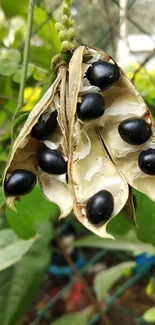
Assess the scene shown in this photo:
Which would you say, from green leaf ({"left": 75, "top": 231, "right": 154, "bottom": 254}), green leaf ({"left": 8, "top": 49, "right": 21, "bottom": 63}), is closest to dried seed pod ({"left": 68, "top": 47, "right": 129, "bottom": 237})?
green leaf ({"left": 8, "top": 49, "right": 21, "bottom": 63})

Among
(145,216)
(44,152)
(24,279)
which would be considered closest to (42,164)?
(44,152)

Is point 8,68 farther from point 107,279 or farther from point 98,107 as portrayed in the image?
point 107,279

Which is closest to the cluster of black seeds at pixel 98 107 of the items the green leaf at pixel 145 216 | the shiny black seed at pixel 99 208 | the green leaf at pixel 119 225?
the shiny black seed at pixel 99 208

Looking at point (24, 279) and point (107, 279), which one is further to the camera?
point (107, 279)

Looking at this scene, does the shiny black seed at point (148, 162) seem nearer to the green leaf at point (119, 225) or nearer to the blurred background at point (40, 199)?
the blurred background at point (40, 199)

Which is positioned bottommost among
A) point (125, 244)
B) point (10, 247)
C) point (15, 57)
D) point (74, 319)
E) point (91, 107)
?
point (74, 319)

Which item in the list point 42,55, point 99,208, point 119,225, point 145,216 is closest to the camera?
point 99,208

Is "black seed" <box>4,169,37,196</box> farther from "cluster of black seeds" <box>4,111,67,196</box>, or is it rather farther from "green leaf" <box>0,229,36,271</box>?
"green leaf" <box>0,229,36,271</box>
